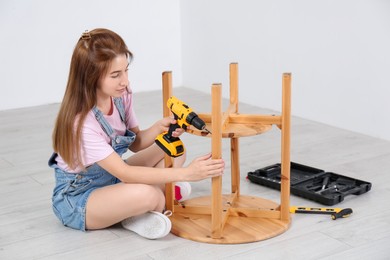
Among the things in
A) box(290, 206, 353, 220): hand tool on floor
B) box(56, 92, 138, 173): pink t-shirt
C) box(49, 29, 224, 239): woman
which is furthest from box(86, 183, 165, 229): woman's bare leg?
box(290, 206, 353, 220): hand tool on floor

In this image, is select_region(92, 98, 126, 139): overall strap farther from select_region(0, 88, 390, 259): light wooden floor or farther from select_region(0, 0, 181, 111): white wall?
select_region(0, 0, 181, 111): white wall

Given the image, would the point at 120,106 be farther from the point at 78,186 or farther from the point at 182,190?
the point at 182,190

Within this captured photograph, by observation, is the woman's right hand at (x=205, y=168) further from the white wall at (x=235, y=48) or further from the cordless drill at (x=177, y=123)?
the white wall at (x=235, y=48)

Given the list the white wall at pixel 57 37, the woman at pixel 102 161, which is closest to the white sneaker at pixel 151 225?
the woman at pixel 102 161

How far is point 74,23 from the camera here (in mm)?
4008

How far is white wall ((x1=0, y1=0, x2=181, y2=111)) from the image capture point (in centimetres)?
387

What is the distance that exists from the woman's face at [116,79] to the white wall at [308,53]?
1506 millimetres

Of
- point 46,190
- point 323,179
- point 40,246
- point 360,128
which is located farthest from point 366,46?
point 40,246

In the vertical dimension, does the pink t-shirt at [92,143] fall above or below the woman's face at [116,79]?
below

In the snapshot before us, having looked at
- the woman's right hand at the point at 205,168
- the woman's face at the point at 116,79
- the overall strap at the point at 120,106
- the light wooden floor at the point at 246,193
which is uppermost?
the woman's face at the point at 116,79

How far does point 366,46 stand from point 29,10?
196 centimetres

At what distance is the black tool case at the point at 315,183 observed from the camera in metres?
2.31

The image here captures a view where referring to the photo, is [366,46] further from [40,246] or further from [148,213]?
[40,246]

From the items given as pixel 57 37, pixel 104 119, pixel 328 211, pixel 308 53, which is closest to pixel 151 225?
pixel 104 119
